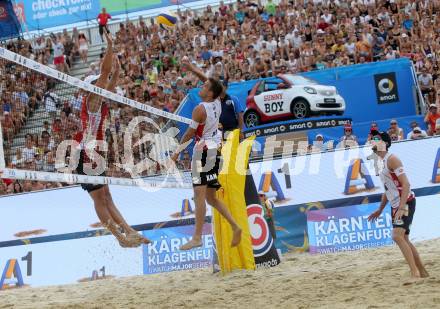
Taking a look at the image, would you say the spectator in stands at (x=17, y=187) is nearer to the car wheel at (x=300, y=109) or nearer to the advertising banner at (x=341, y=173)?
the advertising banner at (x=341, y=173)

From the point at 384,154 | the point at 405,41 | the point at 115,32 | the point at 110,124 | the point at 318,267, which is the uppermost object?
the point at 115,32

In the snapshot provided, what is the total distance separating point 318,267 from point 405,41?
339 inches

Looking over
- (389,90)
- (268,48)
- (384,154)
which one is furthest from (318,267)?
(268,48)

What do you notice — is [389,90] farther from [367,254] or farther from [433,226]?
[367,254]

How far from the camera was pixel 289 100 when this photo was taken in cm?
1720

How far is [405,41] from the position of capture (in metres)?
17.1

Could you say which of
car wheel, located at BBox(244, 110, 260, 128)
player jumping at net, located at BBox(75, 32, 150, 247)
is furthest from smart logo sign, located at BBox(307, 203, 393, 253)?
car wheel, located at BBox(244, 110, 260, 128)

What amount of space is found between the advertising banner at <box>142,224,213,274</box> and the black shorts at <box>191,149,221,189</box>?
3659mm

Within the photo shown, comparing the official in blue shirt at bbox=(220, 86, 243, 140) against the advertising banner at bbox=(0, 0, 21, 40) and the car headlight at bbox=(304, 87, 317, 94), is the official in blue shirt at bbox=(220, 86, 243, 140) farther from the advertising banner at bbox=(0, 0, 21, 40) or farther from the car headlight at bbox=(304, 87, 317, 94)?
the advertising banner at bbox=(0, 0, 21, 40)

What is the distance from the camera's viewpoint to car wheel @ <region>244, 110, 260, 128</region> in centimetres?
1733

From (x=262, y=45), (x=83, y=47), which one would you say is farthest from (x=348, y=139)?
(x=83, y=47)

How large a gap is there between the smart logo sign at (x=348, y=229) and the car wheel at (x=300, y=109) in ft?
17.3

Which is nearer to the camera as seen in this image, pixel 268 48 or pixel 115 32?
pixel 268 48

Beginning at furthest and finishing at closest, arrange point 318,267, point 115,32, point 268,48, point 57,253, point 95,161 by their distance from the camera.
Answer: point 115,32 → point 268,48 → point 57,253 → point 318,267 → point 95,161
